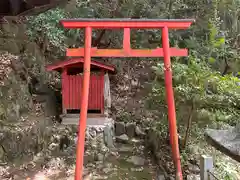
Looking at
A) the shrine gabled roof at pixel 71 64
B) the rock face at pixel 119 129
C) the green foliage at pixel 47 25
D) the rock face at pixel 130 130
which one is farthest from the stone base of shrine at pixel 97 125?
the green foliage at pixel 47 25

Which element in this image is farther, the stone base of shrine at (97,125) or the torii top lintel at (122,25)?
the stone base of shrine at (97,125)

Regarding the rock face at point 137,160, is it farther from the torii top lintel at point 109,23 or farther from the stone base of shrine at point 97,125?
the torii top lintel at point 109,23

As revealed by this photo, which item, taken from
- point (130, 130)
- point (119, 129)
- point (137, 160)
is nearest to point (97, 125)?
point (119, 129)

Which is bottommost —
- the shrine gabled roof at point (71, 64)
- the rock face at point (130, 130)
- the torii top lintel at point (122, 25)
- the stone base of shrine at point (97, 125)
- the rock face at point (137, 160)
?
the rock face at point (137, 160)

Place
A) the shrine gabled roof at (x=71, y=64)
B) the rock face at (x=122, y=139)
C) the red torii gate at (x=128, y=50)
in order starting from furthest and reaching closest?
the rock face at (x=122, y=139) < the shrine gabled roof at (x=71, y=64) < the red torii gate at (x=128, y=50)

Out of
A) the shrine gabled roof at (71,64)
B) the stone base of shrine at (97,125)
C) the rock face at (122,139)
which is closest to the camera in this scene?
the stone base of shrine at (97,125)

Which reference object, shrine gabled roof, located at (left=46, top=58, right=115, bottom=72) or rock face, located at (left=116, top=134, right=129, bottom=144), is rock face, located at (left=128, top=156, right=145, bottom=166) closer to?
rock face, located at (left=116, top=134, right=129, bottom=144)

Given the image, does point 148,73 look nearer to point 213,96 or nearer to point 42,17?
point 42,17

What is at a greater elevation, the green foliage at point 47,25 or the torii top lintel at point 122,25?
the green foliage at point 47,25

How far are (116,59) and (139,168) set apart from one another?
732cm

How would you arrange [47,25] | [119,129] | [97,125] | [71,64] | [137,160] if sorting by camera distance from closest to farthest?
[137,160]
[97,125]
[71,64]
[119,129]
[47,25]

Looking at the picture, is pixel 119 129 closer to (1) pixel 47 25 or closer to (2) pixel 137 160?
(2) pixel 137 160

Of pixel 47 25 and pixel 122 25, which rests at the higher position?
pixel 47 25

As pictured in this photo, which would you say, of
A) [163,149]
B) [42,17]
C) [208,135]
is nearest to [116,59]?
[42,17]
